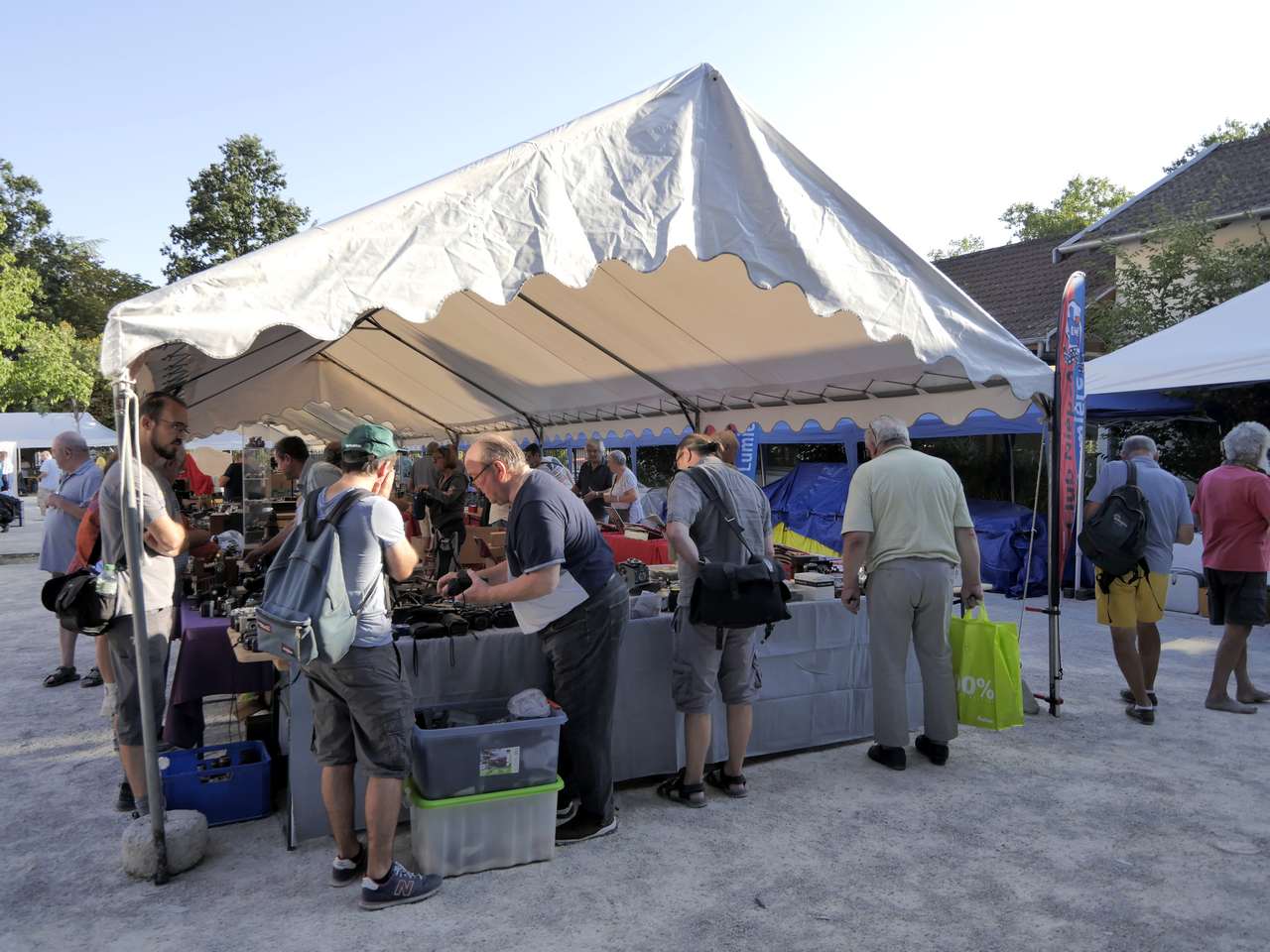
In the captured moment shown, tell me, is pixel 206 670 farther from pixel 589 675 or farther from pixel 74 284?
pixel 74 284

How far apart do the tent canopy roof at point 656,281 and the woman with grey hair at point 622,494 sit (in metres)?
1.69

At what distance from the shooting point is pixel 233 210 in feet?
120

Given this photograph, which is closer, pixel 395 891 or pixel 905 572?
pixel 395 891

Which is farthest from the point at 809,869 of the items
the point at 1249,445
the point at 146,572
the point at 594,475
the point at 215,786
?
the point at 594,475

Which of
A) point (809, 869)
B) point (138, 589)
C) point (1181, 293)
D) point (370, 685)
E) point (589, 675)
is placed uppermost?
point (1181, 293)

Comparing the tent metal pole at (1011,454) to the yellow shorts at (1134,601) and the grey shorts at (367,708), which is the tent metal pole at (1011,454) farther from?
the grey shorts at (367,708)

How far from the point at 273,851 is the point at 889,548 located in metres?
3.01

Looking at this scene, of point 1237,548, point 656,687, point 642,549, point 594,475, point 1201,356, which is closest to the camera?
point 656,687

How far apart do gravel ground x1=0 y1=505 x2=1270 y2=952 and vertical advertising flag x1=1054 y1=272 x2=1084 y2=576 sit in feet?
4.32

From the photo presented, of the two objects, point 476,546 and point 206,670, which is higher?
point 476,546

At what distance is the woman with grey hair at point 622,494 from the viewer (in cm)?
920

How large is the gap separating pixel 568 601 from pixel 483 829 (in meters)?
0.90

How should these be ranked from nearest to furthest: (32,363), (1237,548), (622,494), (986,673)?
1. (986,673)
2. (1237,548)
3. (622,494)
4. (32,363)

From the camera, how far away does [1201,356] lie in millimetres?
7547
